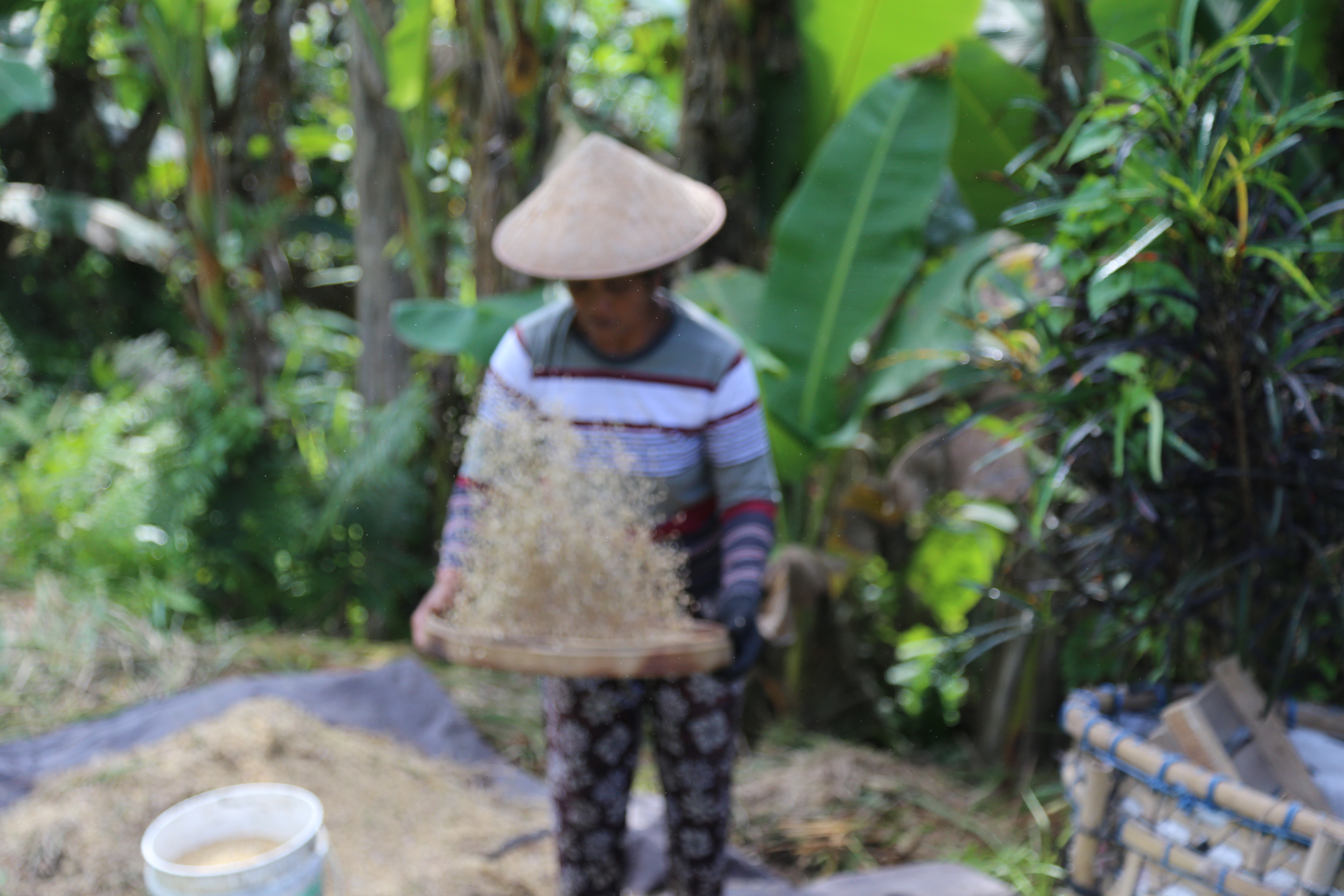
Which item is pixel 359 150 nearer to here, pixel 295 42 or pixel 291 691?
pixel 291 691

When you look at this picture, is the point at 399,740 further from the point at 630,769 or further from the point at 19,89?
the point at 19,89

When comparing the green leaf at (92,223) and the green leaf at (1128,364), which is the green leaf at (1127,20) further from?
the green leaf at (92,223)

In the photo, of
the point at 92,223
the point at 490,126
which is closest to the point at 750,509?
the point at 490,126

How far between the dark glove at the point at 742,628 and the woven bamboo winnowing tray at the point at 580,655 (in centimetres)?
9

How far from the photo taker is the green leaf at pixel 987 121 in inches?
94.4

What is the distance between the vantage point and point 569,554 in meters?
1.47

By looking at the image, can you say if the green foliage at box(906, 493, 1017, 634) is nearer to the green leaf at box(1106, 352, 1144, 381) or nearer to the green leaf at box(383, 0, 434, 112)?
the green leaf at box(1106, 352, 1144, 381)

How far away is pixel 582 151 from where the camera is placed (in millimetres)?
1567

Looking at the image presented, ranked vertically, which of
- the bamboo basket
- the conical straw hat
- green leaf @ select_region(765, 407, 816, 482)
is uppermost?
the conical straw hat

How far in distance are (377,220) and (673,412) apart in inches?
97.1

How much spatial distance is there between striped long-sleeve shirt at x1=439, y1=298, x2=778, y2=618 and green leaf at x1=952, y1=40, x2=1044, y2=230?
1.15 m

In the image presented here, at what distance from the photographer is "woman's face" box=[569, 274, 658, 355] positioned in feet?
4.97

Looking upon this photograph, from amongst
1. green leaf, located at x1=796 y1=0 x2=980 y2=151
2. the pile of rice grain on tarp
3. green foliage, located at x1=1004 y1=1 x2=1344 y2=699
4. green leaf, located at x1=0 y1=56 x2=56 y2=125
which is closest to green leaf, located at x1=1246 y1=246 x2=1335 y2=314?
green foliage, located at x1=1004 y1=1 x2=1344 y2=699

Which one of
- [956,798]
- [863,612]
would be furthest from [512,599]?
[863,612]
